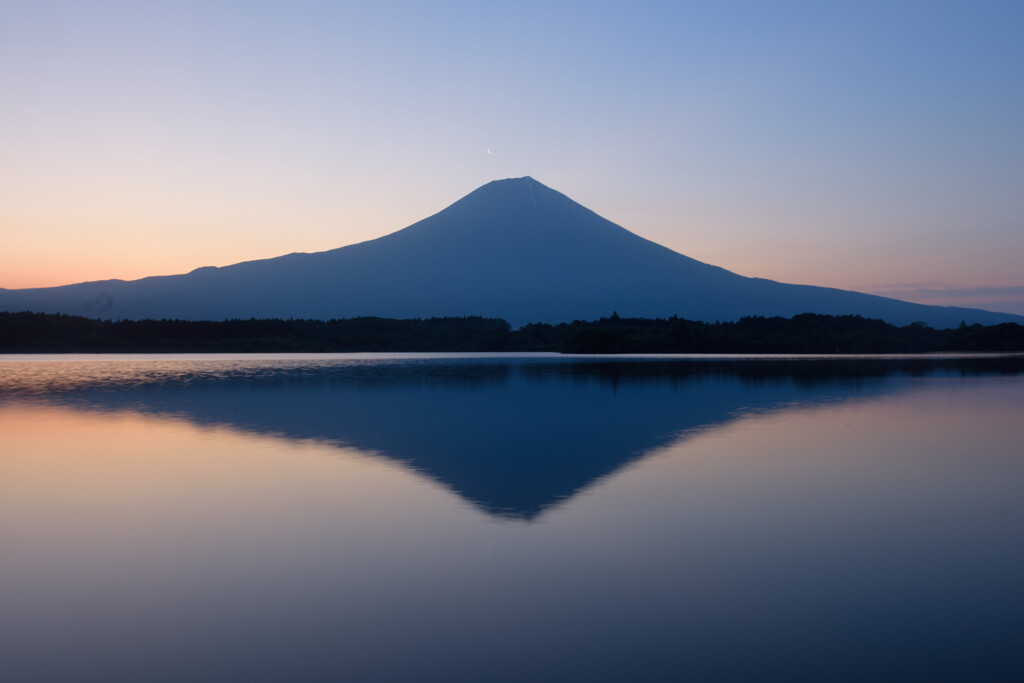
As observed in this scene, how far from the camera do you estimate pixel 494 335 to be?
421 ft

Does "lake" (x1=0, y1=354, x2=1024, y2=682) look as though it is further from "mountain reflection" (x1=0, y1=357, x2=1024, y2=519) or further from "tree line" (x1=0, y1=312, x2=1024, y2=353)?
"tree line" (x1=0, y1=312, x2=1024, y2=353)

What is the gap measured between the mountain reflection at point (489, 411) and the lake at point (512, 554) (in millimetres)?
157

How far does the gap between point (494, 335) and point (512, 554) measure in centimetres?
12093

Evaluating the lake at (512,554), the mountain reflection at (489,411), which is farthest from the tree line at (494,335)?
the lake at (512,554)

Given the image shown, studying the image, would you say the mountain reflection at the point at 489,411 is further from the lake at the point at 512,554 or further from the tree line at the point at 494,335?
the tree line at the point at 494,335

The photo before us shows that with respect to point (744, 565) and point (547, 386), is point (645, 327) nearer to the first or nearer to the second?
point (547, 386)

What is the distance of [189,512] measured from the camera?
31.8 ft

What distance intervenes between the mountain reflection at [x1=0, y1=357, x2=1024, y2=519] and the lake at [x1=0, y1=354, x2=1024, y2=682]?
0.16 m

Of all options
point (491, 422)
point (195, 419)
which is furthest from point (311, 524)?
point (195, 419)

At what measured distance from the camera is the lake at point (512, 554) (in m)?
5.27

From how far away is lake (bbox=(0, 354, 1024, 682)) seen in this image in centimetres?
527

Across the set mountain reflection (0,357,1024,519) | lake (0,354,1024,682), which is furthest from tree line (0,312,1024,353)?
lake (0,354,1024,682)

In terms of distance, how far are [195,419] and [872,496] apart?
16.7 metres

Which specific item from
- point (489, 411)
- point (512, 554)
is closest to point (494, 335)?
point (489, 411)
